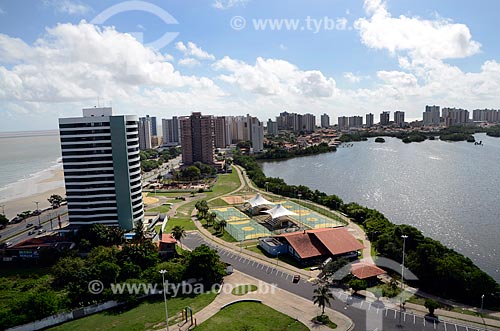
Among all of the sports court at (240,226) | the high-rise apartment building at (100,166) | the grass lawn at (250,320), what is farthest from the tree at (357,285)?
the high-rise apartment building at (100,166)

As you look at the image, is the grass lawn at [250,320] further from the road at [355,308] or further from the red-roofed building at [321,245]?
the red-roofed building at [321,245]

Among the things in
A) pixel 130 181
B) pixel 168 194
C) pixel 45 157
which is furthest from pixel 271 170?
pixel 45 157

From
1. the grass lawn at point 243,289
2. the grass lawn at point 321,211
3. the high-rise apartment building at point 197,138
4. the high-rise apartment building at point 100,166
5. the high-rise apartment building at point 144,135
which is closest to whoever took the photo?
the grass lawn at point 243,289

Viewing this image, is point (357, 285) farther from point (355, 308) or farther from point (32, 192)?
point (32, 192)

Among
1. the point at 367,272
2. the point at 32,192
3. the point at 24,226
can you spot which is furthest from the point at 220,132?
the point at 367,272

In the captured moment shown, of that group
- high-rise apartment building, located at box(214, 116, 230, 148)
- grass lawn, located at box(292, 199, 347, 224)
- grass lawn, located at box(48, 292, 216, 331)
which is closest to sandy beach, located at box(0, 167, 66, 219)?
grass lawn, located at box(48, 292, 216, 331)

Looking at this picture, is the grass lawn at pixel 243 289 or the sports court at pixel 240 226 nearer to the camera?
the grass lawn at pixel 243 289

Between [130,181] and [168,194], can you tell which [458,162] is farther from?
[130,181]
